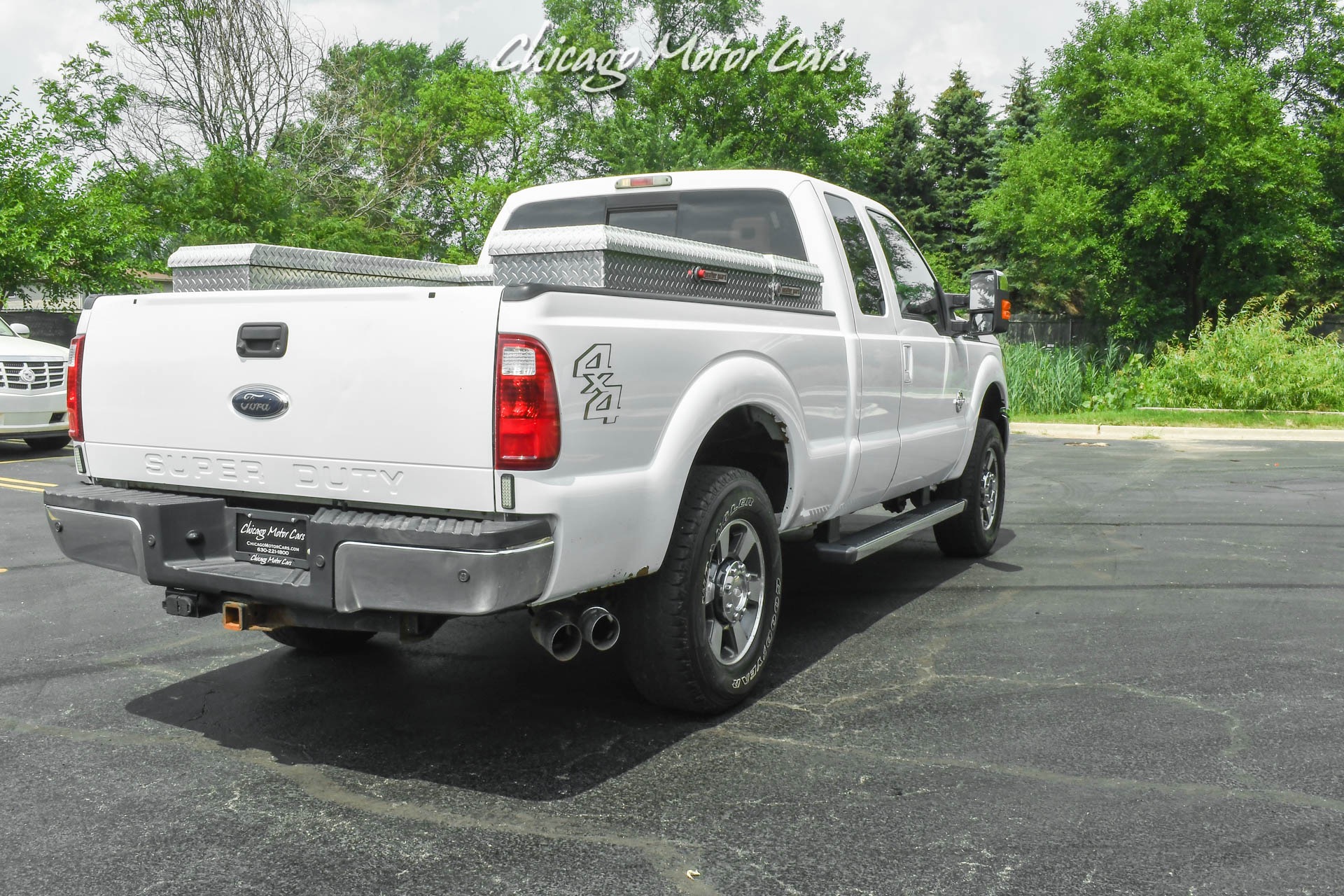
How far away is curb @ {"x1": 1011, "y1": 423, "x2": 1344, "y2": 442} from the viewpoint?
15242 mm

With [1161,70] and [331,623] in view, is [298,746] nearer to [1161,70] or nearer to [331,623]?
[331,623]

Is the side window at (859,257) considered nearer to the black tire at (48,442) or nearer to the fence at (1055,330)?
the black tire at (48,442)

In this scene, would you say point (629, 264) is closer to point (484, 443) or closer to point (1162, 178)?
point (484, 443)

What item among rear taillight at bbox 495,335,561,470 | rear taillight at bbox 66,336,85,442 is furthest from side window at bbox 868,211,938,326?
rear taillight at bbox 66,336,85,442

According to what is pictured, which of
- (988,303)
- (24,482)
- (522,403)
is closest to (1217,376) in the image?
(988,303)

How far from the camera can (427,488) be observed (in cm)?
328

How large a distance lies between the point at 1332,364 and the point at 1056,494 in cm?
1051

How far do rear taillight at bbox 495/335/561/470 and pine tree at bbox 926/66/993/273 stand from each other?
142 feet

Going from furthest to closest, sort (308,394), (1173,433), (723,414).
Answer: (1173,433) → (723,414) → (308,394)

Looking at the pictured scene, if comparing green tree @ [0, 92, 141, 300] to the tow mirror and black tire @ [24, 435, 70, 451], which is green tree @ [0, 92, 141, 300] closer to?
black tire @ [24, 435, 70, 451]

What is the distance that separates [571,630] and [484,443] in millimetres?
739

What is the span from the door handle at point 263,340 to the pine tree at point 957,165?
4302 cm

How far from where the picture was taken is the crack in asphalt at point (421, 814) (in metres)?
3.01

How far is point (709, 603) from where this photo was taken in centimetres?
410
